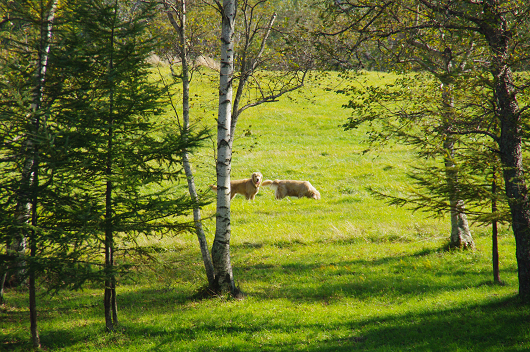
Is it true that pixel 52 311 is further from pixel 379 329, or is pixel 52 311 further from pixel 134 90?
pixel 379 329

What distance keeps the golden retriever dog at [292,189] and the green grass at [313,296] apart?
0.92 m

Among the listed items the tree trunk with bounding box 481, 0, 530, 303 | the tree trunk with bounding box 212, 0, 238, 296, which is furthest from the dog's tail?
the tree trunk with bounding box 481, 0, 530, 303

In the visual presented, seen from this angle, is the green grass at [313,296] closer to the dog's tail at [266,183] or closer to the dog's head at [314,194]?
the dog's head at [314,194]

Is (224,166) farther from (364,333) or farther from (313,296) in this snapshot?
(364,333)

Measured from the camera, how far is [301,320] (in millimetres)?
9055

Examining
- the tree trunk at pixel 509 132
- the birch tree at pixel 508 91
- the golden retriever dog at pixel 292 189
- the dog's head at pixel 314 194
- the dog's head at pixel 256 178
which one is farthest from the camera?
the golden retriever dog at pixel 292 189

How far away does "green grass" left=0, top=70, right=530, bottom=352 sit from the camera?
8031 mm

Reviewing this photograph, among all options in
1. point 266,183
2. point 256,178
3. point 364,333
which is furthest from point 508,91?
point 266,183

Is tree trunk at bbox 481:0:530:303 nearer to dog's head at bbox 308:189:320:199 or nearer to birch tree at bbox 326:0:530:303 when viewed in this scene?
birch tree at bbox 326:0:530:303

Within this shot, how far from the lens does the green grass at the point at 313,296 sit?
26.3ft

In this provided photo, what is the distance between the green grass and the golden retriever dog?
3.03 feet

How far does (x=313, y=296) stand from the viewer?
1091 centimetres

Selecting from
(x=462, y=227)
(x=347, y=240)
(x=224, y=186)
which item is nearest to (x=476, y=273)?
(x=462, y=227)

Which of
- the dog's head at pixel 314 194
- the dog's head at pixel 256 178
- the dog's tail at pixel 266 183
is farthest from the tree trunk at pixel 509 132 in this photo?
the dog's tail at pixel 266 183
